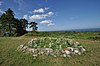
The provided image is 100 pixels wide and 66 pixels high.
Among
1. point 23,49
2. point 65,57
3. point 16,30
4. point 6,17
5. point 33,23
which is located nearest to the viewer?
point 65,57

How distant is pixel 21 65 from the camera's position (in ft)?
26.9

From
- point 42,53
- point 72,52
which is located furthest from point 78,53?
point 42,53

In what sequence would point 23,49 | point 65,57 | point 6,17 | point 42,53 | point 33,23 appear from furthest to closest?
1. point 33,23
2. point 6,17
3. point 23,49
4. point 42,53
5. point 65,57

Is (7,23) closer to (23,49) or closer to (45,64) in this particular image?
(23,49)

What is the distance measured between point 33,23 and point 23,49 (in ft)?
127

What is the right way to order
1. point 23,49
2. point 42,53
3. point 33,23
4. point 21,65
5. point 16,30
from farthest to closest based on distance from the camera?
point 33,23, point 16,30, point 23,49, point 42,53, point 21,65

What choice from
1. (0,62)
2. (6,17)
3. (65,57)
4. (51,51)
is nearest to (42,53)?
(51,51)

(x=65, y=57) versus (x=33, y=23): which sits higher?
(x=33, y=23)

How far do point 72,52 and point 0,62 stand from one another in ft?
22.0

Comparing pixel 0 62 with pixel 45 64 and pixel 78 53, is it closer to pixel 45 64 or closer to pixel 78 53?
pixel 45 64

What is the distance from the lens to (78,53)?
36.8 feet

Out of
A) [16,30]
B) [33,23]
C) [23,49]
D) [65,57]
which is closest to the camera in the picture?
[65,57]

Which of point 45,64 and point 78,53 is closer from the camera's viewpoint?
point 45,64

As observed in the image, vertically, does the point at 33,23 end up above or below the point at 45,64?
above
